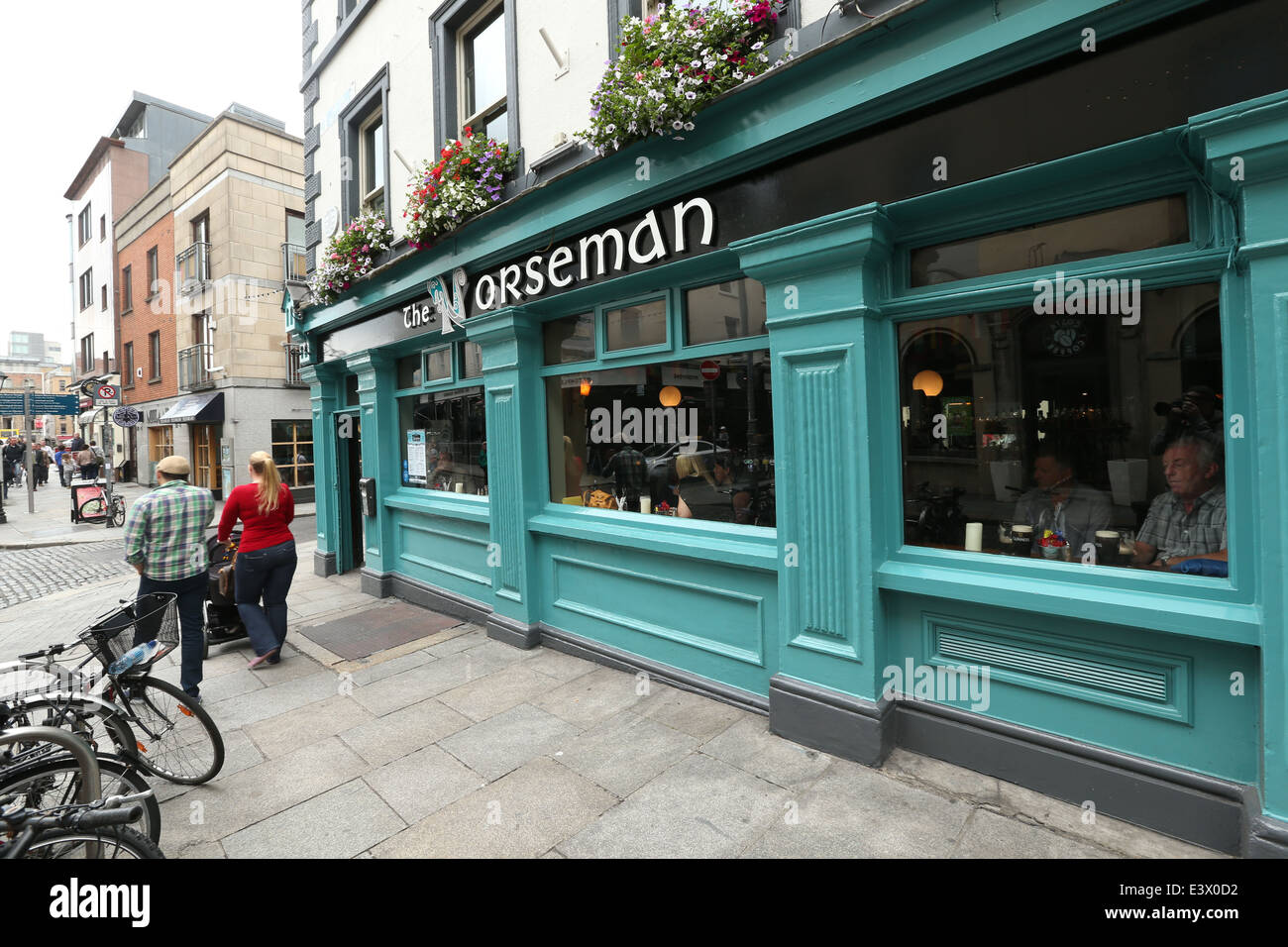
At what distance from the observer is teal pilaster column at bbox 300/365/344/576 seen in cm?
945

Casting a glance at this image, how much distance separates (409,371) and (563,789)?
6110 mm

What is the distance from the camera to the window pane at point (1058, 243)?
9.77 ft

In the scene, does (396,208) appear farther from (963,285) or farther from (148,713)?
(963,285)

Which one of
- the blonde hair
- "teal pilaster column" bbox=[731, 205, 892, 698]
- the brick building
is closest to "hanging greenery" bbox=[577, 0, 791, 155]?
"teal pilaster column" bbox=[731, 205, 892, 698]

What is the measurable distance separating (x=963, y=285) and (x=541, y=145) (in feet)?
13.1

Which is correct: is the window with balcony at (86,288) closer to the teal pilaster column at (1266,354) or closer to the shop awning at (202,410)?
the shop awning at (202,410)

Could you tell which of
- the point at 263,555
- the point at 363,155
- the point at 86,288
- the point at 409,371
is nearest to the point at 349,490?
the point at 409,371

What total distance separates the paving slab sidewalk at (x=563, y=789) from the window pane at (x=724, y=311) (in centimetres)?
272

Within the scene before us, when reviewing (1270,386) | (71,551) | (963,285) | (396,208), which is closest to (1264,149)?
(1270,386)

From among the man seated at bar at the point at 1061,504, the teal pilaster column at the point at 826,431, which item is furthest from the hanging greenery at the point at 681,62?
the man seated at bar at the point at 1061,504

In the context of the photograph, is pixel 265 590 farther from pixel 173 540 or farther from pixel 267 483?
pixel 173 540

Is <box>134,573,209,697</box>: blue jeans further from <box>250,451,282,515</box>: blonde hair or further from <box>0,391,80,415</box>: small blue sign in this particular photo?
<box>0,391,80,415</box>: small blue sign

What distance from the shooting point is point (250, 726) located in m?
4.51

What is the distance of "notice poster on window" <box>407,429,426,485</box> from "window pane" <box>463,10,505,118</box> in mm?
3826
